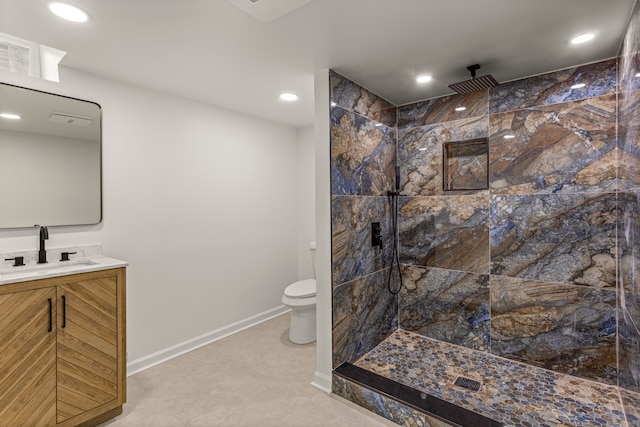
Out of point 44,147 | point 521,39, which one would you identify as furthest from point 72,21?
point 521,39

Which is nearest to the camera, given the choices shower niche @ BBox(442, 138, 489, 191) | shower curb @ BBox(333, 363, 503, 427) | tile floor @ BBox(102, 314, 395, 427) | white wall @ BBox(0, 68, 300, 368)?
shower curb @ BBox(333, 363, 503, 427)

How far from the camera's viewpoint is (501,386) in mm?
2158

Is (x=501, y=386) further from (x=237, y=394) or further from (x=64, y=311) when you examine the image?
(x=64, y=311)

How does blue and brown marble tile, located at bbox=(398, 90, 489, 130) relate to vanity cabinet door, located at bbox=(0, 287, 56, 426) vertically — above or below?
above

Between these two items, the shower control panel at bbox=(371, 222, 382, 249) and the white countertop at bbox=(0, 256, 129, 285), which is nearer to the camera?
the white countertop at bbox=(0, 256, 129, 285)

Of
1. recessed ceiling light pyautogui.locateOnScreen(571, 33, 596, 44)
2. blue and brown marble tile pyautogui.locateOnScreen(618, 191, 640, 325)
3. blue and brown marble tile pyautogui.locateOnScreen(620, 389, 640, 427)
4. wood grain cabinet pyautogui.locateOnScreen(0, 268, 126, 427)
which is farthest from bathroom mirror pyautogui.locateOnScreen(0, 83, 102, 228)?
blue and brown marble tile pyautogui.locateOnScreen(620, 389, 640, 427)

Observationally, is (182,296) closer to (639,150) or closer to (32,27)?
(32,27)

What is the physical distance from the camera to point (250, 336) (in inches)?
126

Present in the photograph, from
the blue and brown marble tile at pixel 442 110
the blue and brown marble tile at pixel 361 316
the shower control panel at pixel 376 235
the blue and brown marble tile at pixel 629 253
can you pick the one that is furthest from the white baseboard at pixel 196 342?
the blue and brown marble tile at pixel 629 253

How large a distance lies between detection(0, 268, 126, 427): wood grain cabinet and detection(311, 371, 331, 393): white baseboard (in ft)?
4.18

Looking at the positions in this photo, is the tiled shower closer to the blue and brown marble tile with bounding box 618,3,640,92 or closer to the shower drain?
the blue and brown marble tile with bounding box 618,3,640,92

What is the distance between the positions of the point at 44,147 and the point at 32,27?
781 mm

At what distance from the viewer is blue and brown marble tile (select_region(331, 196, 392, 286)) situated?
7.65 feet

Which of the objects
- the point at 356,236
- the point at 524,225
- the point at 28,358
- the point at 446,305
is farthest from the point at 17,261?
the point at 524,225
